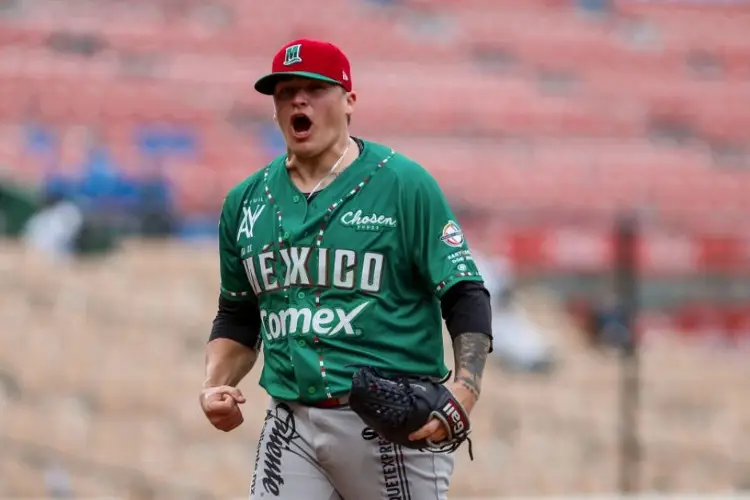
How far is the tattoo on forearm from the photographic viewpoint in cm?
314

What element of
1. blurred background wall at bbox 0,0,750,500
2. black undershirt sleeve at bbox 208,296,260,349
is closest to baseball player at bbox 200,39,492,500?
black undershirt sleeve at bbox 208,296,260,349

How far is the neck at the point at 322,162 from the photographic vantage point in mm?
3414

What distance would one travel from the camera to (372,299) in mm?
3275

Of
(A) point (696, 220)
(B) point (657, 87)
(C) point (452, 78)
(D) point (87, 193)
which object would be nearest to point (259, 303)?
(D) point (87, 193)

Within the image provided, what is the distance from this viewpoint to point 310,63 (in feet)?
10.8

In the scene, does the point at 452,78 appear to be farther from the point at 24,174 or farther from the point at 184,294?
the point at 184,294

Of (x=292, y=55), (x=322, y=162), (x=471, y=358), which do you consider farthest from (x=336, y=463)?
(x=292, y=55)

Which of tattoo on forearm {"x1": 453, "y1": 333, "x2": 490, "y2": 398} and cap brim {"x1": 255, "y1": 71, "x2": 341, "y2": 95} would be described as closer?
tattoo on forearm {"x1": 453, "y1": 333, "x2": 490, "y2": 398}

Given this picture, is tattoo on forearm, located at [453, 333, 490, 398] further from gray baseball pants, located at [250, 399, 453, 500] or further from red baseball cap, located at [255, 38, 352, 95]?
red baseball cap, located at [255, 38, 352, 95]

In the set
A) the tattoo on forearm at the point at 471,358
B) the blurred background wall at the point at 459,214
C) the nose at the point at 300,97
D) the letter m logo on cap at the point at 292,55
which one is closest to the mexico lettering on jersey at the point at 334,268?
the tattoo on forearm at the point at 471,358

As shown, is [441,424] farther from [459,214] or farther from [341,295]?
[459,214]

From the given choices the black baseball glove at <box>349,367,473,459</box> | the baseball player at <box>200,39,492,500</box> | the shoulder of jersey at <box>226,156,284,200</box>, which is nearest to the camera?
the black baseball glove at <box>349,367,473,459</box>

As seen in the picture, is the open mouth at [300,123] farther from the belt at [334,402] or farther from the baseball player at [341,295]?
the belt at [334,402]

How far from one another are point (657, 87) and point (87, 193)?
41.9ft
